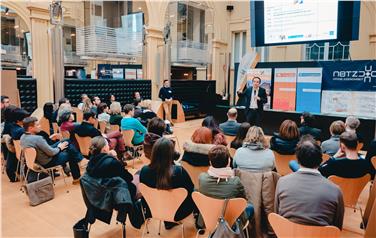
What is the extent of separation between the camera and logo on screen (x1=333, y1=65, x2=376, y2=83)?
24.4 ft

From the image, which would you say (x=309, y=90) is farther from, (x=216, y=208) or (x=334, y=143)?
(x=216, y=208)

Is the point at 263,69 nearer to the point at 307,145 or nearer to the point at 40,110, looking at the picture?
the point at 40,110

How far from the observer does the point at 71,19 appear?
1716 cm

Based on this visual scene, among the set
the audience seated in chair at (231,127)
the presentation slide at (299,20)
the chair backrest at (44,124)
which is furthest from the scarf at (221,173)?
the presentation slide at (299,20)

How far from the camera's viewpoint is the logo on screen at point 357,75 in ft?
24.4

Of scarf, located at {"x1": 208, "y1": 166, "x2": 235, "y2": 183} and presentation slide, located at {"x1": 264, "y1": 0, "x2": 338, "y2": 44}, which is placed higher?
presentation slide, located at {"x1": 264, "y1": 0, "x2": 338, "y2": 44}

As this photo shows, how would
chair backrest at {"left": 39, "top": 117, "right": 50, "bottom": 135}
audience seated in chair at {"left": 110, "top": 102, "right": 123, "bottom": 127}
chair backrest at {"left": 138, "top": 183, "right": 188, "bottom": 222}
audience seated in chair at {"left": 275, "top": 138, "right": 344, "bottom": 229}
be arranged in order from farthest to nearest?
chair backrest at {"left": 39, "top": 117, "right": 50, "bottom": 135}, audience seated in chair at {"left": 110, "top": 102, "right": 123, "bottom": 127}, chair backrest at {"left": 138, "top": 183, "right": 188, "bottom": 222}, audience seated in chair at {"left": 275, "top": 138, "right": 344, "bottom": 229}

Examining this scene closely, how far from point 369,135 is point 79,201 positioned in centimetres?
653

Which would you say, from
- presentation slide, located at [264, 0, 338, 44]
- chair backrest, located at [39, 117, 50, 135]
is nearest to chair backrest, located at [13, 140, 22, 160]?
chair backrest, located at [39, 117, 50, 135]

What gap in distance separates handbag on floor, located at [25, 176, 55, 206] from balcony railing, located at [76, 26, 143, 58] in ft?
26.6

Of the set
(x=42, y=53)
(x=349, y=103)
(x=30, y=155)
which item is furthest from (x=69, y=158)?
(x=349, y=103)

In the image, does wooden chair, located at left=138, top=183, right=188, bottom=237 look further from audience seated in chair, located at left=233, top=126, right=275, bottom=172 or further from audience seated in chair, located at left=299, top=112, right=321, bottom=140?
audience seated in chair, located at left=299, top=112, right=321, bottom=140

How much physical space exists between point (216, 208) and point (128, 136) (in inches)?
132

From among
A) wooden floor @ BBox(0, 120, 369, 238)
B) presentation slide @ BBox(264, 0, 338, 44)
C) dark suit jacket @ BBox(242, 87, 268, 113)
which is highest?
presentation slide @ BBox(264, 0, 338, 44)
